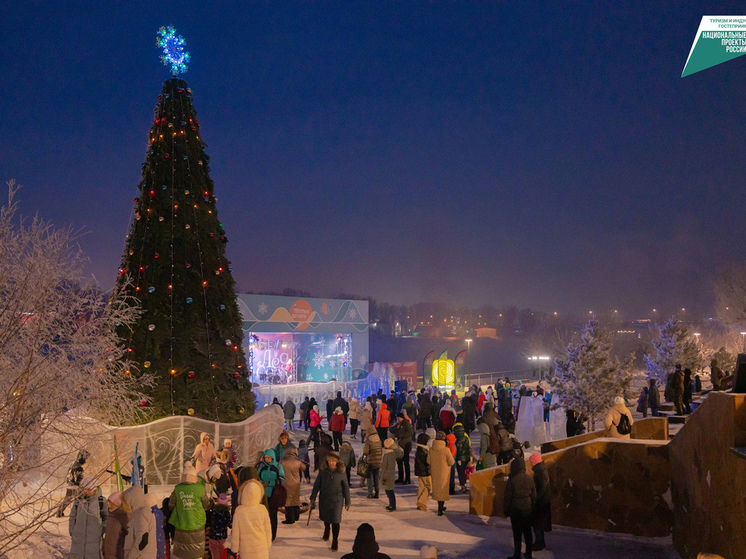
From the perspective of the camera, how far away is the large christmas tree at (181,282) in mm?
10688

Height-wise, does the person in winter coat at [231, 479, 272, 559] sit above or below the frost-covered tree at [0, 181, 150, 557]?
below

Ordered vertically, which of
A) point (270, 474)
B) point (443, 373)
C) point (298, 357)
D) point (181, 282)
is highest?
point (181, 282)

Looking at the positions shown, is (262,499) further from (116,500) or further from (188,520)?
(116,500)

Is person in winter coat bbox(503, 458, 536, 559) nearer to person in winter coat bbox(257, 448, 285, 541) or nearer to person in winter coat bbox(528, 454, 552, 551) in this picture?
person in winter coat bbox(528, 454, 552, 551)

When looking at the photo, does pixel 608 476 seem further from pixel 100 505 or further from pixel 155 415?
pixel 155 415

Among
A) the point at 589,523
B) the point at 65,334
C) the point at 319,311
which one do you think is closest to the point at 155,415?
the point at 65,334

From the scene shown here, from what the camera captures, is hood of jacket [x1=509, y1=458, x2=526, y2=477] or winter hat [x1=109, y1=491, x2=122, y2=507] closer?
winter hat [x1=109, y1=491, x2=122, y2=507]

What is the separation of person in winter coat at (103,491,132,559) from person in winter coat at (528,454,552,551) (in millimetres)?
4655

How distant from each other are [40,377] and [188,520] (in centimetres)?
208

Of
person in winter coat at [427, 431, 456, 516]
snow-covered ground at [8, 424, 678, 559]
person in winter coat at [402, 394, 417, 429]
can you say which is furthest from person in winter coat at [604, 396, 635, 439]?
person in winter coat at [402, 394, 417, 429]

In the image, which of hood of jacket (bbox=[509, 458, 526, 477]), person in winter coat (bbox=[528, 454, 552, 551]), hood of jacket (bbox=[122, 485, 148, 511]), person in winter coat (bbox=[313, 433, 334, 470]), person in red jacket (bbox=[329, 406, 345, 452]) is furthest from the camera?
person in red jacket (bbox=[329, 406, 345, 452])

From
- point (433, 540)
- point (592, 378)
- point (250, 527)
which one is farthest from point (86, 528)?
point (592, 378)

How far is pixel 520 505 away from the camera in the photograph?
6.79 meters

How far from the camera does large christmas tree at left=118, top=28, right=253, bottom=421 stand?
10688 millimetres
